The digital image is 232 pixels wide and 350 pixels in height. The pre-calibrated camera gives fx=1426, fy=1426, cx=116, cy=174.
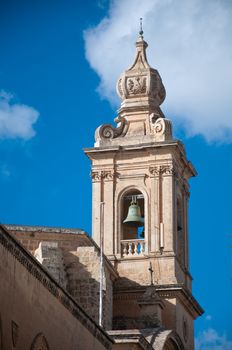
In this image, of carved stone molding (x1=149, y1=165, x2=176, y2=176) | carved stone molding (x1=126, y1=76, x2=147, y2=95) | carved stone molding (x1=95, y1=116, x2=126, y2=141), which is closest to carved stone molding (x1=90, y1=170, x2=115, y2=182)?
carved stone molding (x1=95, y1=116, x2=126, y2=141)

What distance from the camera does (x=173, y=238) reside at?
41.8m

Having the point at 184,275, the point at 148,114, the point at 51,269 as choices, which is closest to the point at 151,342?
the point at 51,269

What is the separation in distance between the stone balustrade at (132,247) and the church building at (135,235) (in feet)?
0.10

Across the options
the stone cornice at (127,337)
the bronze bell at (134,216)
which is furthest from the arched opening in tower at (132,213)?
the stone cornice at (127,337)

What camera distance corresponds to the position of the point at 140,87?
1743 inches

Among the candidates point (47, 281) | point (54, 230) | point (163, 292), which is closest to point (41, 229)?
point (54, 230)

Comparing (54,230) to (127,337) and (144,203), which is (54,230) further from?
(127,337)

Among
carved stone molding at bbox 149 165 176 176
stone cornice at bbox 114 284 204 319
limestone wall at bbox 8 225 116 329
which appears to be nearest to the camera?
limestone wall at bbox 8 225 116 329

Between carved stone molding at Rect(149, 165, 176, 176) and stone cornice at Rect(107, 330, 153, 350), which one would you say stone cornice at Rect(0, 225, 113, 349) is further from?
carved stone molding at Rect(149, 165, 176, 176)

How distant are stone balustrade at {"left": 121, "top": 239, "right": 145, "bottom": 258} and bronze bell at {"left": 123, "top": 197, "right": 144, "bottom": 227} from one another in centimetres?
54

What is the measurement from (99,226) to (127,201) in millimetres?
1413

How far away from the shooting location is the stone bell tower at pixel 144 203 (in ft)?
135

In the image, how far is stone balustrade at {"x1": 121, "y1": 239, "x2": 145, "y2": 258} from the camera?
42.0m

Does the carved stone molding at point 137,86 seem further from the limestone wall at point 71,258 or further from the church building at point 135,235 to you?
the limestone wall at point 71,258
